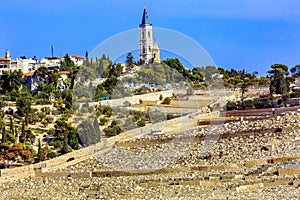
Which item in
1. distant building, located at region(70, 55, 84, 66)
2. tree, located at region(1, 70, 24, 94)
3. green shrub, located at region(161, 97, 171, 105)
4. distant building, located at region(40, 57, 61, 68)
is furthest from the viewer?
distant building, located at region(70, 55, 84, 66)

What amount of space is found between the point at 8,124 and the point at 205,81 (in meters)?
11.8

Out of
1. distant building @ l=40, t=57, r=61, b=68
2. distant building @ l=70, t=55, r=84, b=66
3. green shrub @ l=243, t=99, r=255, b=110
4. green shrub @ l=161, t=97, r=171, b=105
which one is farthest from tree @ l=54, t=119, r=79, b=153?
distant building @ l=70, t=55, r=84, b=66

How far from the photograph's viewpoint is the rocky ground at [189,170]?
16.8m

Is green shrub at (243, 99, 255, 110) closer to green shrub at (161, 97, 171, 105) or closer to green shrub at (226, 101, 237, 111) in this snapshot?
green shrub at (226, 101, 237, 111)

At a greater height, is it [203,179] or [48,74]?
[48,74]

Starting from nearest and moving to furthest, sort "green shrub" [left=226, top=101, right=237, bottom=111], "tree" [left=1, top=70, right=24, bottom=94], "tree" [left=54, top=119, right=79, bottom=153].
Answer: "tree" [left=54, top=119, right=79, bottom=153]
"green shrub" [left=226, top=101, right=237, bottom=111]
"tree" [left=1, top=70, right=24, bottom=94]

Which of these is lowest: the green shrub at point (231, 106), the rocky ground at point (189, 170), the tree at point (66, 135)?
the rocky ground at point (189, 170)

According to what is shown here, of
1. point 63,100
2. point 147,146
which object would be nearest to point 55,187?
point 147,146

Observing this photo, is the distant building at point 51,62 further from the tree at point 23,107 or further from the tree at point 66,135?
the tree at point 66,135

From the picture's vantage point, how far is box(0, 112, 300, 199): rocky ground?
16766mm

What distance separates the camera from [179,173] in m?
20.4

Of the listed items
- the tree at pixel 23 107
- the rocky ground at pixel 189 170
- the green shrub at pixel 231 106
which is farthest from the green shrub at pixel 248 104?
the tree at pixel 23 107

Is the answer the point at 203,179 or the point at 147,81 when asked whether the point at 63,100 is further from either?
the point at 203,179

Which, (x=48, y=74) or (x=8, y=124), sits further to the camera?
(x=48, y=74)
